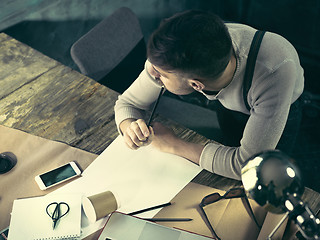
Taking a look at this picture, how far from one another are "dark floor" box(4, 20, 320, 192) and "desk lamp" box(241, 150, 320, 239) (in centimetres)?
151

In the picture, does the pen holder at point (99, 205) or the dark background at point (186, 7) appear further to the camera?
the dark background at point (186, 7)

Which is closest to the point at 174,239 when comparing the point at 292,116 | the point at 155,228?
the point at 155,228

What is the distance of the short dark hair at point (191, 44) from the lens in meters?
0.94

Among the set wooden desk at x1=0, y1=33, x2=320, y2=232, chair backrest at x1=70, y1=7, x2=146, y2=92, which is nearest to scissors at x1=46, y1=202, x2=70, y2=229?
wooden desk at x1=0, y1=33, x2=320, y2=232

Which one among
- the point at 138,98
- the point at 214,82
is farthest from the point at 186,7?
the point at 214,82

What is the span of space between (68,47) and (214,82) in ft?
5.05

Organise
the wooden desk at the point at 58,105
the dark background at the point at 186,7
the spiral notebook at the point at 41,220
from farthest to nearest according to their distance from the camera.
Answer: the dark background at the point at 186,7
the wooden desk at the point at 58,105
the spiral notebook at the point at 41,220

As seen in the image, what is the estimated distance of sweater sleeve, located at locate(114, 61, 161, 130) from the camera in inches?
51.7

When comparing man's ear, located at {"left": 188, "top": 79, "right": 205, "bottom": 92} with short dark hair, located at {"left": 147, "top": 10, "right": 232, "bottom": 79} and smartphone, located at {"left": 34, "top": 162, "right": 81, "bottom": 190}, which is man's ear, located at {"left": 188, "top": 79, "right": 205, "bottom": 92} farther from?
smartphone, located at {"left": 34, "top": 162, "right": 81, "bottom": 190}

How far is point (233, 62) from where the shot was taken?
3.73 feet

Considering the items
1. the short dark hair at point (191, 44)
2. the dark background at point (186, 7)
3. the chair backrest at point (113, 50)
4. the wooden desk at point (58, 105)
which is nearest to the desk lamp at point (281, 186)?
the short dark hair at point (191, 44)

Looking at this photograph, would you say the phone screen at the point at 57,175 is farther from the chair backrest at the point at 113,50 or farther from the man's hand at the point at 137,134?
the chair backrest at the point at 113,50

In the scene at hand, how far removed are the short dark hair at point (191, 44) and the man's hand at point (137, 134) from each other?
0.28 metres

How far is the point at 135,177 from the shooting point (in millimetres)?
1183
